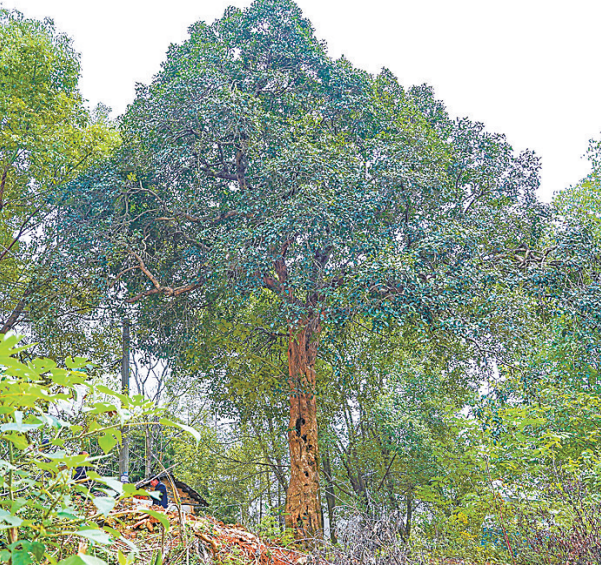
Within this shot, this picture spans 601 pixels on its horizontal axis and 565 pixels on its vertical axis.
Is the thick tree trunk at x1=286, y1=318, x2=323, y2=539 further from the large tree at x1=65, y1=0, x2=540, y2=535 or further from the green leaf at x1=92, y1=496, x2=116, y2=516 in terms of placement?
the green leaf at x1=92, y1=496, x2=116, y2=516

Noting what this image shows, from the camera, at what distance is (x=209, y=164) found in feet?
27.1

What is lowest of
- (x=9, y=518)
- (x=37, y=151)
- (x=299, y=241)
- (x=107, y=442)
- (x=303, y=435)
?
(x=9, y=518)

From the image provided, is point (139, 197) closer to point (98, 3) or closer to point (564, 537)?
point (98, 3)

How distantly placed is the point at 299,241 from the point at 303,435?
3.41 m

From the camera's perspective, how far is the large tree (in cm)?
682

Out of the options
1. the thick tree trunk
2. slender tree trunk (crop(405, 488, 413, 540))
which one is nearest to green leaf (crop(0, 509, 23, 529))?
the thick tree trunk

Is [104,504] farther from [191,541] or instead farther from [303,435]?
[303,435]

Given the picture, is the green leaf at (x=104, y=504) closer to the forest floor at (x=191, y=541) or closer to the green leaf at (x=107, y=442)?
the green leaf at (x=107, y=442)

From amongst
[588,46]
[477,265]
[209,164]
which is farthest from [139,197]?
[588,46]

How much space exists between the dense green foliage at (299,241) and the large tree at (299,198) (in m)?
0.04

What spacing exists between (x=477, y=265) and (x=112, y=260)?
5874mm

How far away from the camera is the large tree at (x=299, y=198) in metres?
6.82

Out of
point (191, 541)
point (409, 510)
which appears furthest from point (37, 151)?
point (409, 510)

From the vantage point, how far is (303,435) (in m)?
8.18
